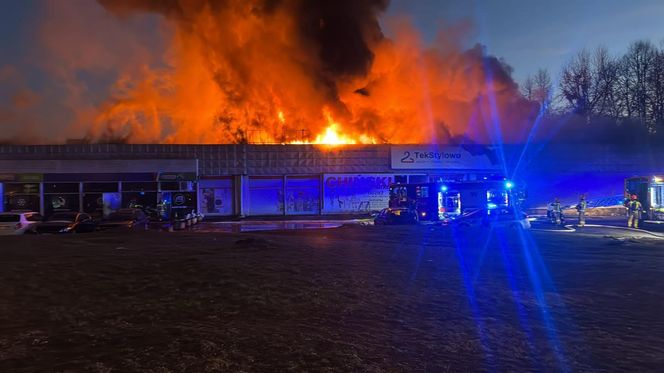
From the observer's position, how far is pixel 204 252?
12797 millimetres

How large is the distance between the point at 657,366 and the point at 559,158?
36105 millimetres

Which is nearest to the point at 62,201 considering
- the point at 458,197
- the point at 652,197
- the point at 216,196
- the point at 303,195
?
the point at 216,196

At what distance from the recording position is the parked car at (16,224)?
1966 centimetres

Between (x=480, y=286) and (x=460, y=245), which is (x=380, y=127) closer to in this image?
(x=460, y=245)

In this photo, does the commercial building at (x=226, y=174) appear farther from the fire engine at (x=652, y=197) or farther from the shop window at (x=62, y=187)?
the fire engine at (x=652, y=197)

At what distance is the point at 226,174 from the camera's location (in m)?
33.7

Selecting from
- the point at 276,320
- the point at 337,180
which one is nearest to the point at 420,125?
the point at 337,180

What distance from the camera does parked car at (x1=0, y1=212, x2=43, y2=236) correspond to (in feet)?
64.5

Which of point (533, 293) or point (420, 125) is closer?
point (533, 293)

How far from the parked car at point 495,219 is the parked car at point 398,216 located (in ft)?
11.2

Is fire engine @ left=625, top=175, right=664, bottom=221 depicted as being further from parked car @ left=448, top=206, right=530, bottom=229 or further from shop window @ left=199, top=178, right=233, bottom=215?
shop window @ left=199, top=178, right=233, bottom=215

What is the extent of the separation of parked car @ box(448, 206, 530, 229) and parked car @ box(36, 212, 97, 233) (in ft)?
50.3

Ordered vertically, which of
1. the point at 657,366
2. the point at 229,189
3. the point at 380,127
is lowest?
the point at 657,366

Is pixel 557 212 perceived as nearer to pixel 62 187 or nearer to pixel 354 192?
pixel 354 192
